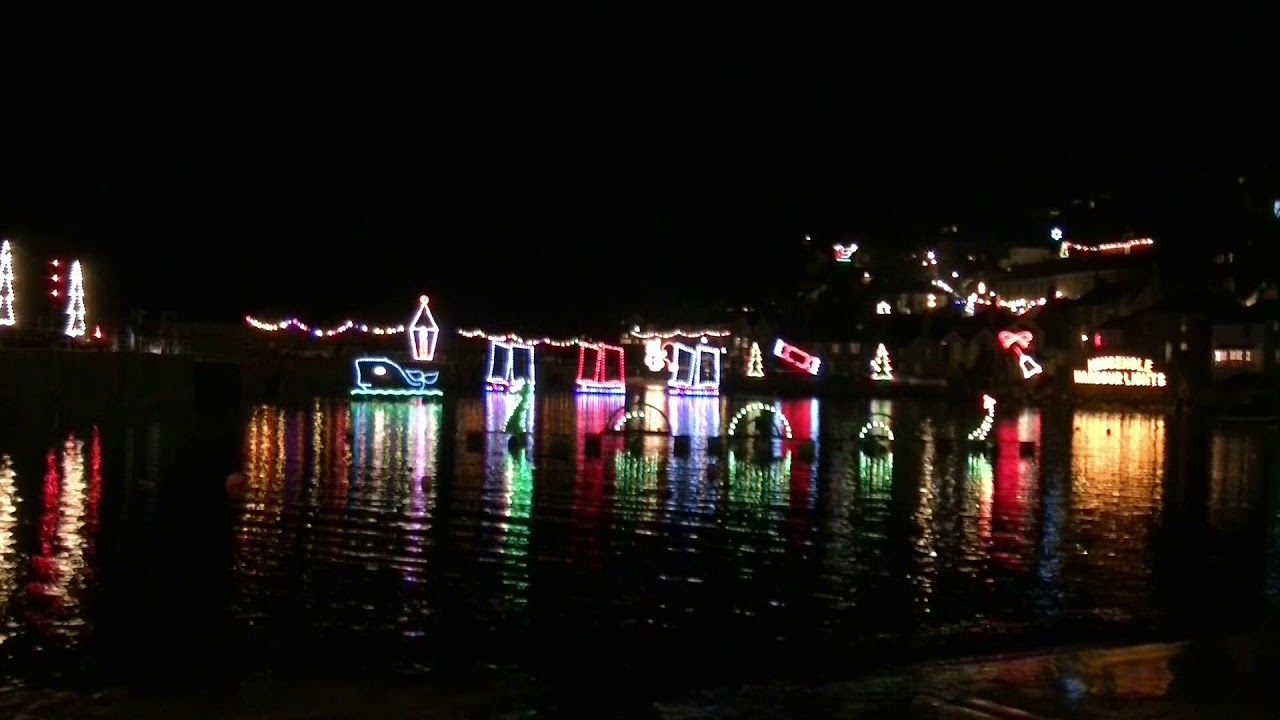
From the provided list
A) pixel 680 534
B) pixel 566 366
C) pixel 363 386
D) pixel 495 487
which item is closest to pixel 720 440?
pixel 495 487

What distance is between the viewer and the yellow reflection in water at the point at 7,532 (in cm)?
1114

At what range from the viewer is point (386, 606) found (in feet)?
35.8

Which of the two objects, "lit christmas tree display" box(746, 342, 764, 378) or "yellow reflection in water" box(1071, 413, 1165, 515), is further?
"lit christmas tree display" box(746, 342, 764, 378)

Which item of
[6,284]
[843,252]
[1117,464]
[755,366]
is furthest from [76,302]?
[843,252]

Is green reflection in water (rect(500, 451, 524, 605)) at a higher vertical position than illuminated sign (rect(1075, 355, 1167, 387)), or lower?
lower

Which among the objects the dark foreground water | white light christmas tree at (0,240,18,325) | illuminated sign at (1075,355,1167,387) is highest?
white light christmas tree at (0,240,18,325)

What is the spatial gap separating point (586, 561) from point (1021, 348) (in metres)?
55.6

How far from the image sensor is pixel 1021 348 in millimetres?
65312

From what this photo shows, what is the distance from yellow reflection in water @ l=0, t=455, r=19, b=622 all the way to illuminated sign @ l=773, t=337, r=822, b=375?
5103cm

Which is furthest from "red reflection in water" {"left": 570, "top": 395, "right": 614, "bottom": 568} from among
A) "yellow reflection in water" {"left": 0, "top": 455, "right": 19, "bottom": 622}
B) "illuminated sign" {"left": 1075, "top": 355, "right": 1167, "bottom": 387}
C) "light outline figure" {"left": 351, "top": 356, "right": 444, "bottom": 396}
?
"illuminated sign" {"left": 1075, "top": 355, "right": 1167, "bottom": 387}

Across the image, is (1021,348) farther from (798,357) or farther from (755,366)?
(755,366)

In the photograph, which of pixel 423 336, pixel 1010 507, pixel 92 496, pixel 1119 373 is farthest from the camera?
pixel 423 336

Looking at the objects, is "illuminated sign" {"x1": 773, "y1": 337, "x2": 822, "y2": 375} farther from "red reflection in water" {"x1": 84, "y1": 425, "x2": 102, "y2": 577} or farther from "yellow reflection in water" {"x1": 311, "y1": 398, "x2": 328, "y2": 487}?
"red reflection in water" {"x1": 84, "y1": 425, "x2": 102, "y2": 577}

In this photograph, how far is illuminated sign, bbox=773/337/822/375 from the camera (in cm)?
6967
